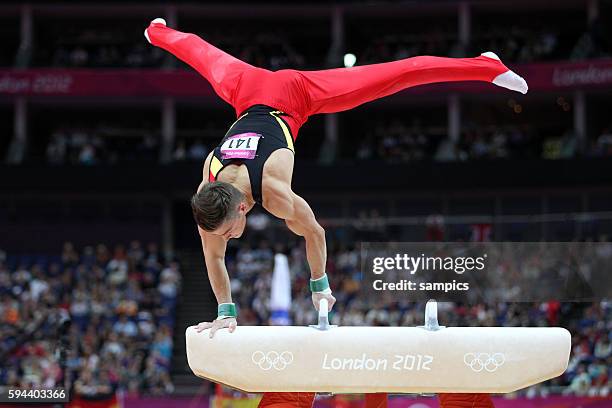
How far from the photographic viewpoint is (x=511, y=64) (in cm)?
2220

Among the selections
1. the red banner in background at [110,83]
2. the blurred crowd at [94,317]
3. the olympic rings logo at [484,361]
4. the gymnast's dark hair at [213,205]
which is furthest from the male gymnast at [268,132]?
the red banner in background at [110,83]

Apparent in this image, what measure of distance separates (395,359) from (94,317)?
44.3 feet

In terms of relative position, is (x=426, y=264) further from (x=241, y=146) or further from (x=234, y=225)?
(x=234, y=225)

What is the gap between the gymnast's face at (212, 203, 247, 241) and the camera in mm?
4992

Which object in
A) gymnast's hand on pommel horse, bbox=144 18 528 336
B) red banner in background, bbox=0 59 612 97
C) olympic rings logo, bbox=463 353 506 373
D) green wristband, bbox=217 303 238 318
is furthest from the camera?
red banner in background, bbox=0 59 612 97

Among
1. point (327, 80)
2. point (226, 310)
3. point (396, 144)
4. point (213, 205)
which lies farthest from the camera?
point (396, 144)

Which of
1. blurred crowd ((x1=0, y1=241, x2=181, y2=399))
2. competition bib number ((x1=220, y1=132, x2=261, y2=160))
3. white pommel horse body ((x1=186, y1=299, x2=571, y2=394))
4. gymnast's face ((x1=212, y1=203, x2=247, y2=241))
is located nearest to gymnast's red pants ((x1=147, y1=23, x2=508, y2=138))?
competition bib number ((x1=220, y1=132, x2=261, y2=160))

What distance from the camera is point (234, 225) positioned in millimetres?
5082

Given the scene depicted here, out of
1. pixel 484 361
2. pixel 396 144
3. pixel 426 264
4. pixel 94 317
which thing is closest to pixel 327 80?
pixel 426 264

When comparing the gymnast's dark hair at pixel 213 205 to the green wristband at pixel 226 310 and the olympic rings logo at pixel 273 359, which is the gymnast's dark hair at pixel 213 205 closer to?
the green wristband at pixel 226 310

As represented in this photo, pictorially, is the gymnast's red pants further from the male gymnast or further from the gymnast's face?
the gymnast's face

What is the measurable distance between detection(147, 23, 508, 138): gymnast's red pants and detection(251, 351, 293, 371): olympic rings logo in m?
1.78

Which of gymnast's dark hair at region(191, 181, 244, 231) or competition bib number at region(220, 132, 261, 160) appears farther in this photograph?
competition bib number at region(220, 132, 261, 160)

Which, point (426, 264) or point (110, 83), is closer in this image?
point (426, 264)
